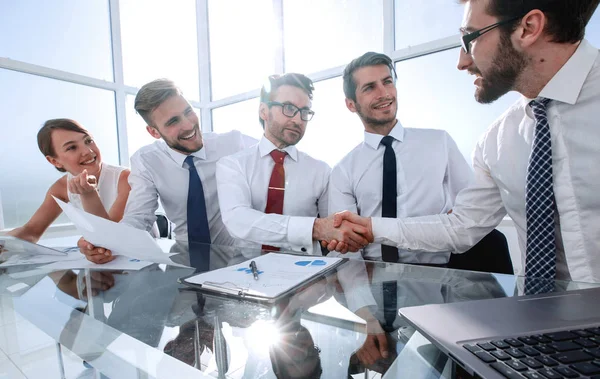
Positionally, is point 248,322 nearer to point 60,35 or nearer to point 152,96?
point 152,96

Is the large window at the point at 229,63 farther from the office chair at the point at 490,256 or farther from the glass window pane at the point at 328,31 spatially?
the office chair at the point at 490,256

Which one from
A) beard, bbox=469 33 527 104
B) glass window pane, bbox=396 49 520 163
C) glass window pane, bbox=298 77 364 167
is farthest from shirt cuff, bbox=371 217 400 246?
glass window pane, bbox=298 77 364 167

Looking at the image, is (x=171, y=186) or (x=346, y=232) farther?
(x=171, y=186)

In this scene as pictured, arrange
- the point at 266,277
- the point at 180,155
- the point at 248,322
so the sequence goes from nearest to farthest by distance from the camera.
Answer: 1. the point at 248,322
2. the point at 266,277
3. the point at 180,155

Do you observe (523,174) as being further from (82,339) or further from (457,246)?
(82,339)

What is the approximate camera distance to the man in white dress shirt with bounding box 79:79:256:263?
6.09 feet

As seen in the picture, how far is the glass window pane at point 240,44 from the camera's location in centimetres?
430

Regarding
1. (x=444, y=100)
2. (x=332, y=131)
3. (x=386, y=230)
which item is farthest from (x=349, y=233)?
(x=332, y=131)

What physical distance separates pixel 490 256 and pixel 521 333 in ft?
3.22

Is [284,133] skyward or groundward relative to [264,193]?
skyward

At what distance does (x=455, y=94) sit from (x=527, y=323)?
274cm

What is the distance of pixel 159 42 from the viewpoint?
432 cm

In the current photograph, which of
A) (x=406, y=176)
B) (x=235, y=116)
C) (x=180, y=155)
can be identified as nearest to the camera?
(x=406, y=176)

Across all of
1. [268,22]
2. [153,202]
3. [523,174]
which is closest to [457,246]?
[523,174]
